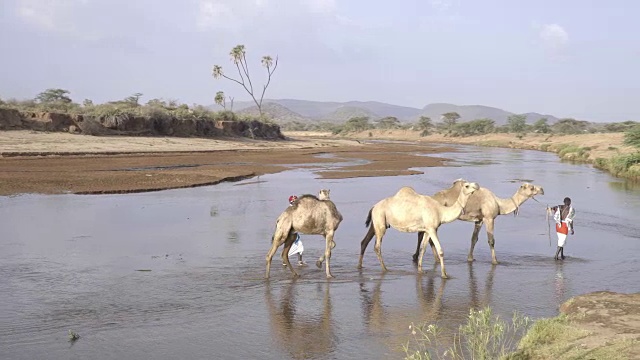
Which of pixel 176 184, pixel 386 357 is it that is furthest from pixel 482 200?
pixel 176 184

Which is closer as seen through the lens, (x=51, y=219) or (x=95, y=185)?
(x=51, y=219)

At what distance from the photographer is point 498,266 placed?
12945 millimetres

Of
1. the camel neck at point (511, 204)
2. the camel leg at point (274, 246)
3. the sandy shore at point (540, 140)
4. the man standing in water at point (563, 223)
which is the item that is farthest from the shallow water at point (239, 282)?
the sandy shore at point (540, 140)

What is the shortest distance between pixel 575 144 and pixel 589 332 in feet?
205

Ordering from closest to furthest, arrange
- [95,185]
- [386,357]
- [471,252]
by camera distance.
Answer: [386,357] < [471,252] < [95,185]

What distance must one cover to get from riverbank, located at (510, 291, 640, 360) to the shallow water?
2.60 ft

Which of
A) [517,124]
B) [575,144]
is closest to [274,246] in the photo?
[575,144]

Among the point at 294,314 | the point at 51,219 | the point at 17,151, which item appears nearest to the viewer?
the point at 294,314

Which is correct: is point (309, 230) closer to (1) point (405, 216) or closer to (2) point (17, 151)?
(1) point (405, 216)

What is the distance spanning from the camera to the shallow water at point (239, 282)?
8289 millimetres

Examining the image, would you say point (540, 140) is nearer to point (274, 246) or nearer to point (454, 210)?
point (454, 210)

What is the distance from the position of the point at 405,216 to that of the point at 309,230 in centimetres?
202

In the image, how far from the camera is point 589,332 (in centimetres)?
787

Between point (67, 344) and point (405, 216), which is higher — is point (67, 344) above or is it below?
below
